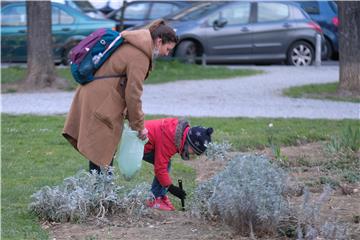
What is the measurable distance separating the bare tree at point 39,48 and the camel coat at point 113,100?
8.08 m

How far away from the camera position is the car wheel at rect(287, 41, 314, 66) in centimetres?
1897

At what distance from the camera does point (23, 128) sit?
32.8ft

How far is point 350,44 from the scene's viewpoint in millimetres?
13008

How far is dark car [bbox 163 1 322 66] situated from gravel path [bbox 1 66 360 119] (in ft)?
9.17

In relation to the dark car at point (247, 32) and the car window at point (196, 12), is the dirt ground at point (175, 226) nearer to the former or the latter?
the dark car at point (247, 32)

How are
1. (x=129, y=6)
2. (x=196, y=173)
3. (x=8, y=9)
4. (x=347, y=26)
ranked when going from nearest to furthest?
1. (x=196, y=173)
2. (x=347, y=26)
3. (x=8, y=9)
4. (x=129, y=6)

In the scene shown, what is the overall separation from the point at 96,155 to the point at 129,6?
599 inches

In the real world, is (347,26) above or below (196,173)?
above

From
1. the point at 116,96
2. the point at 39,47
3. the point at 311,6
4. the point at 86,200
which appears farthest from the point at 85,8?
the point at 86,200

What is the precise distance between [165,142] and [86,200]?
0.81 metres

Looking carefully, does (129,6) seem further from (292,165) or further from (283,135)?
(292,165)

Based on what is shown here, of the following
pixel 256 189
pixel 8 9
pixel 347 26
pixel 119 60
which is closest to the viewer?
pixel 256 189

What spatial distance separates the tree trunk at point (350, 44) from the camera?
506 inches

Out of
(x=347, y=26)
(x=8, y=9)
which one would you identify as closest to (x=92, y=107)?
(x=347, y=26)
